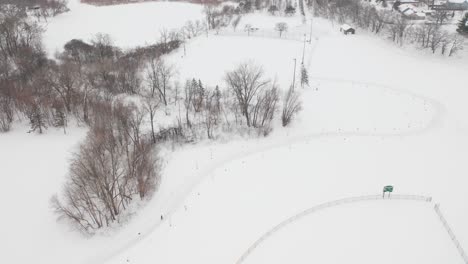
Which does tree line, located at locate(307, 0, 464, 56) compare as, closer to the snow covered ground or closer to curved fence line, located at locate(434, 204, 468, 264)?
the snow covered ground

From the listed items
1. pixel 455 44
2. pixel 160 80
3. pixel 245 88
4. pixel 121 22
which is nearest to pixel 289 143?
pixel 245 88

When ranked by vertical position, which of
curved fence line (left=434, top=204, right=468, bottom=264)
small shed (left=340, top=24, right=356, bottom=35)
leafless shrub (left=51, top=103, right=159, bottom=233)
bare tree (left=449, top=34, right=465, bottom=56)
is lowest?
curved fence line (left=434, top=204, right=468, bottom=264)

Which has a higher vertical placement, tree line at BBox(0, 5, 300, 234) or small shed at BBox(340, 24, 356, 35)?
small shed at BBox(340, 24, 356, 35)

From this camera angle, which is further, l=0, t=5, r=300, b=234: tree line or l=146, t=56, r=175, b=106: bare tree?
l=146, t=56, r=175, b=106: bare tree

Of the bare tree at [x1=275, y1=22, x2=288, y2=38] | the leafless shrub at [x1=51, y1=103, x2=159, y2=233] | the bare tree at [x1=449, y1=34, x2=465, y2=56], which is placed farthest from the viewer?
the bare tree at [x1=275, y1=22, x2=288, y2=38]

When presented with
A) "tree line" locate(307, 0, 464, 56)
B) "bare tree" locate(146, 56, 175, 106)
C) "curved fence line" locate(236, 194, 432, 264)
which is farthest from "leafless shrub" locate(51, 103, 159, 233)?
"tree line" locate(307, 0, 464, 56)

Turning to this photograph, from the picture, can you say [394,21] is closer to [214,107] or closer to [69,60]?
[214,107]

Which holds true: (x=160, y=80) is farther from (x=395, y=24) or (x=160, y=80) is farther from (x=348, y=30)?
(x=395, y=24)
